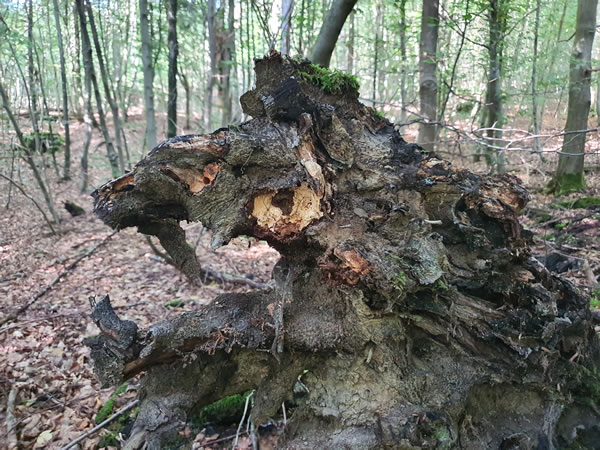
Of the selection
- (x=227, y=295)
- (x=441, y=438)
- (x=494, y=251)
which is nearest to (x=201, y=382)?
(x=227, y=295)

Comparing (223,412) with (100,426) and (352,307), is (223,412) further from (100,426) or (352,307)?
(352,307)

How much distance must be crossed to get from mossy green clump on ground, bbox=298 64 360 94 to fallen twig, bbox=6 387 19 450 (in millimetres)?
3355

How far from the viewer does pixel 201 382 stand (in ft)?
7.86

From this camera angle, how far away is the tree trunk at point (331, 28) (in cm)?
420

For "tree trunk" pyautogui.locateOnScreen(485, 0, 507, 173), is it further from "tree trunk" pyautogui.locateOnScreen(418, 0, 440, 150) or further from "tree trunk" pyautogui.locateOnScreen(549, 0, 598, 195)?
A: "tree trunk" pyautogui.locateOnScreen(549, 0, 598, 195)

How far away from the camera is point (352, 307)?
2314mm

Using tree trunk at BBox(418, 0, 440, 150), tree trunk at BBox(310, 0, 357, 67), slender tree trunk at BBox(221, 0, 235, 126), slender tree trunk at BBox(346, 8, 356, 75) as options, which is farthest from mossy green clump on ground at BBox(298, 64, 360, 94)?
slender tree trunk at BBox(221, 0, 235, 126)

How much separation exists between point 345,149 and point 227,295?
128 cm

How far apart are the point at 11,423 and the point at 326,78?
11.4 ft

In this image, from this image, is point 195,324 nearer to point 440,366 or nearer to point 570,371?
point 440,366

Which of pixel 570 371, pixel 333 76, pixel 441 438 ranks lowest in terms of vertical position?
pixel 441 438

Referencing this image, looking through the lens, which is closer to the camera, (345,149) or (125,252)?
(345,149)

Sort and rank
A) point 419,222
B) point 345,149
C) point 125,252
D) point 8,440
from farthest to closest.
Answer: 1. point 125,252
2. point 8,440
3. point 345,149
4. point 419,222

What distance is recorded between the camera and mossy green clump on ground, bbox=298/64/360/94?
258 centimetres
